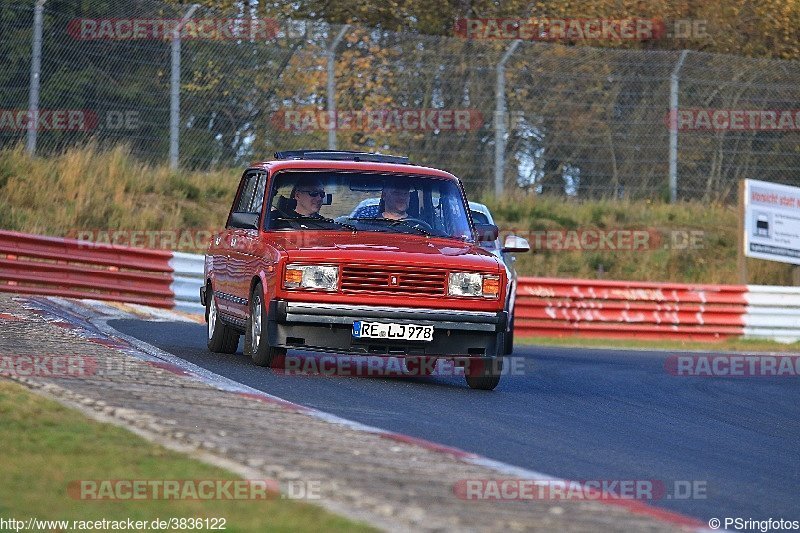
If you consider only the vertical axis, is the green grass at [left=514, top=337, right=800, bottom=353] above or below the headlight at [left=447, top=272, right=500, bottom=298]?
below

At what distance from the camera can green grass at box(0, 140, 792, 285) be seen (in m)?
23.7

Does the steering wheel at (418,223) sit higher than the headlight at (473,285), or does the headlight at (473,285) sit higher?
the steering wheel at (418,223)

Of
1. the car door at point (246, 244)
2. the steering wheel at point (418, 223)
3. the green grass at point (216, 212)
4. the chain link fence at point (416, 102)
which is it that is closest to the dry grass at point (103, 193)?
the green grass at point (216, 212)

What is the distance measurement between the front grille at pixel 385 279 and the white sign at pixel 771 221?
609 inches

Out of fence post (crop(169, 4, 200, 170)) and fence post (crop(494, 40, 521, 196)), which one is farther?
fence post (crop(494, 40, 521, 196))

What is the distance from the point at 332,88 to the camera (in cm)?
2480

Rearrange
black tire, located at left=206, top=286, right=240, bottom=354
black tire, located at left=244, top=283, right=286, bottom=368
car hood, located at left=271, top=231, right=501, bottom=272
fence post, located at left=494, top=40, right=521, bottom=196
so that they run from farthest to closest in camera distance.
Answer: fence post, located at left=494, top=40, right=521, bottom=196 < black tire, located at left=206, top=286, right=240, bottom=354 < black tire, located at left=244, top=283, right=286, bottom=368 < car hood, located at left=271, top=231, right=501, bottom=272

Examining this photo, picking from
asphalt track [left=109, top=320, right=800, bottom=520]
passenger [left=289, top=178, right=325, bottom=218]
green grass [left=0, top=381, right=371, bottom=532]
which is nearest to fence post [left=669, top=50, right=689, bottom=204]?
asphalt track [left=109, top=320, right=800, bottom=520]

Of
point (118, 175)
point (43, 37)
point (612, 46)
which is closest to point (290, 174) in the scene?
point (43, 37)

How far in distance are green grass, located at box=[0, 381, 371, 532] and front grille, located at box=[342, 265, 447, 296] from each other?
3.50m

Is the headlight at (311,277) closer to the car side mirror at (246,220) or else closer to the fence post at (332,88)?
the car side mirror at (246,220)

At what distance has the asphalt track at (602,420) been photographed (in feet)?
25.5

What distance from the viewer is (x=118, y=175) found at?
25.0 m

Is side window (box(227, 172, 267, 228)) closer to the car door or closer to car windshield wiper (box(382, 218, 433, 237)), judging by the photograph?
the car door
